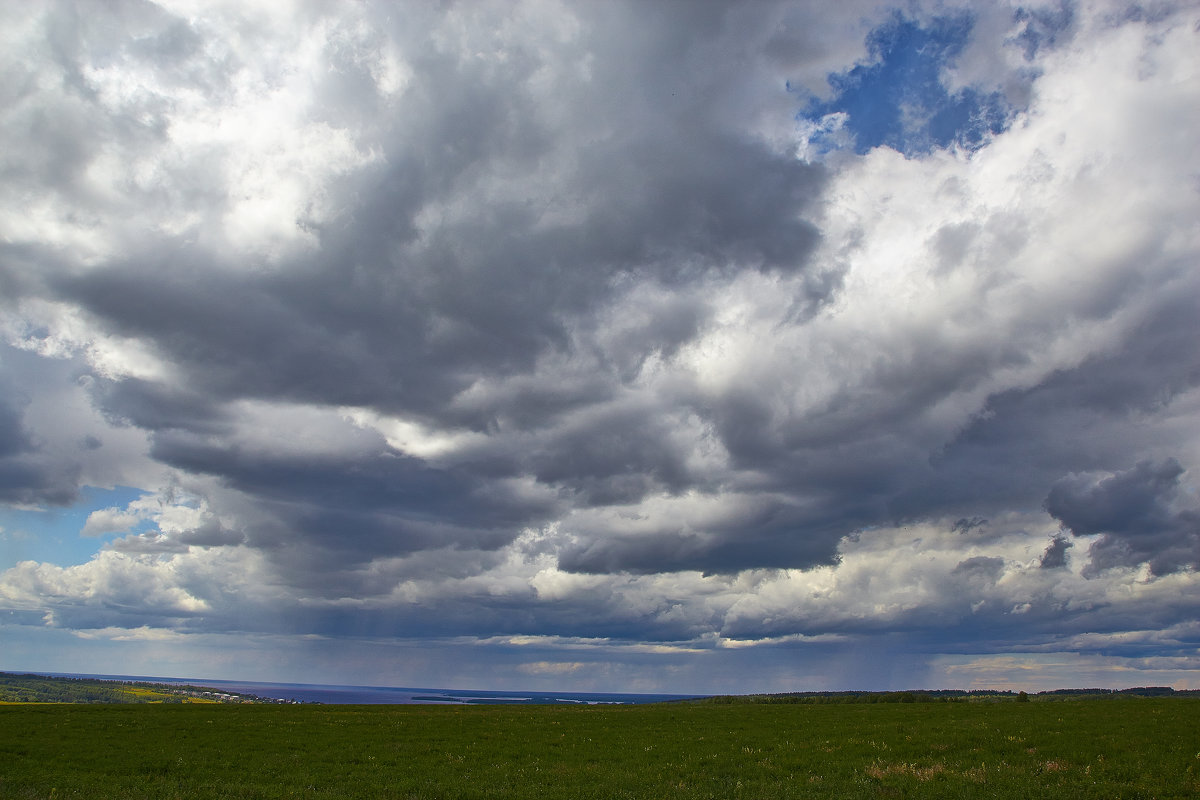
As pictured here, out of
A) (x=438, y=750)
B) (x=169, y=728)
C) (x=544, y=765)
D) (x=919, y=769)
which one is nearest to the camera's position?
(x=919, y=769)

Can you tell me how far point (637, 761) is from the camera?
97.1 ft

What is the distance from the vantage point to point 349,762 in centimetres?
3158

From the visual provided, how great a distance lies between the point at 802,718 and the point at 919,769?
30.6 metres

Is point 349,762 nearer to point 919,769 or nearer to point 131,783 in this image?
point 131,783

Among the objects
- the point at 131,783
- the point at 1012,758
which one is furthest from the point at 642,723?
the point at 131,783

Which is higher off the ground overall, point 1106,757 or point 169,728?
point 1106,757

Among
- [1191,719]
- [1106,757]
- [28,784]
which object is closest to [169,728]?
[28,784]

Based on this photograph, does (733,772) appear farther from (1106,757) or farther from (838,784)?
(1106,757)

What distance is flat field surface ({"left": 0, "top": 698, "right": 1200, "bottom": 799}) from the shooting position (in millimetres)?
22391

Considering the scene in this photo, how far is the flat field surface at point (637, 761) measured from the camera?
22.4m

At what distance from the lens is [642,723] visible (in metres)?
51.9

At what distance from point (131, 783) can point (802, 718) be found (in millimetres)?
44167

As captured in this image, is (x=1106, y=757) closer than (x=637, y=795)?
No

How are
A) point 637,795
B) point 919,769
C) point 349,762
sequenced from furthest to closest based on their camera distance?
point 349,762, point 919,769, point 637,795
